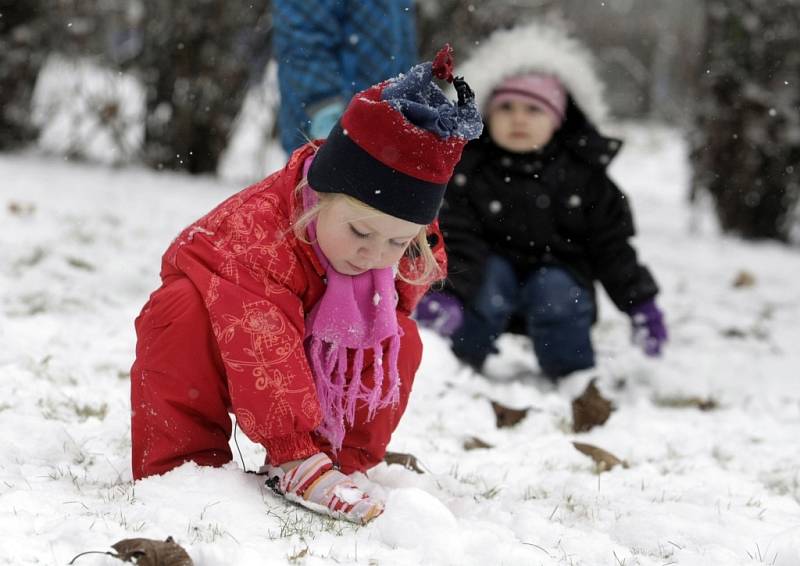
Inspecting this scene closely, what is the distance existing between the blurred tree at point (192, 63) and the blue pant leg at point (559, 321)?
11.2 feet

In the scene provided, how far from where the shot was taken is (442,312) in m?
3.56

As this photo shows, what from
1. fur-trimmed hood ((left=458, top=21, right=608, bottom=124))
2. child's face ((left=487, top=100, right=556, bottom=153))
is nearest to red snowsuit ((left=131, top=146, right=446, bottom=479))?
child's face ((left=487, top=100, right=556, bottom=153))

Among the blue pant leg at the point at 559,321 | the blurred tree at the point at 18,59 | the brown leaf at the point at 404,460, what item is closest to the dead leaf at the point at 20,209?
the blurred tree at the point at 18,59

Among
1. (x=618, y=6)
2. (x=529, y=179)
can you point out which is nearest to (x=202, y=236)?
(x=529, y=179)

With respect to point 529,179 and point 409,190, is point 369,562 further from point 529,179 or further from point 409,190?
point 529,179

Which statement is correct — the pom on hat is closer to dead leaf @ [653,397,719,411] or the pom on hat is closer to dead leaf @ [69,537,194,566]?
dead leaf @ [69,537,194,566]

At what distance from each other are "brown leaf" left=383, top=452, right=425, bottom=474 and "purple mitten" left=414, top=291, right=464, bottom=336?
1173 millimetres

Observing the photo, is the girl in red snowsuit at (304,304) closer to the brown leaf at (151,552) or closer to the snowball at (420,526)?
the snowball at (420,526)

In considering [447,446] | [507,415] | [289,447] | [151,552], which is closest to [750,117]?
[507,415]

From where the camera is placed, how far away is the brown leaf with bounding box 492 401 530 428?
2.98m

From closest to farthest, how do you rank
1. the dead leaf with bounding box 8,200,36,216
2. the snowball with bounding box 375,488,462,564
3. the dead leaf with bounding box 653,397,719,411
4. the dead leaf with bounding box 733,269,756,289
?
the snowball with bounding box 375,488,462,564
the dead leaf with bounding box 653,397,719,411
the dead leaf with bounding box 8,200,36,216
the dead leaf with bounding box 733,269,756,289

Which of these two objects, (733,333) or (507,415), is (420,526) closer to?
(507,415)

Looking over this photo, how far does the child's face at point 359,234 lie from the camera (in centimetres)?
193

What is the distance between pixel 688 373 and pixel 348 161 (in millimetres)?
2350
